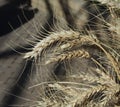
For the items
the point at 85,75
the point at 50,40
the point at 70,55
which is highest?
the point at 50,40

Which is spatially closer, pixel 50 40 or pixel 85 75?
pixel 50 40

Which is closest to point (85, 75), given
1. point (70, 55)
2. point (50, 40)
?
point (70, 55)

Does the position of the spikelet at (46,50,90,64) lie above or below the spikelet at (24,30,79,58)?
below

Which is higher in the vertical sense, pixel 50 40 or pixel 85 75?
pixel 50 40

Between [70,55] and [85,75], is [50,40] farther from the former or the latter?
[85,75]

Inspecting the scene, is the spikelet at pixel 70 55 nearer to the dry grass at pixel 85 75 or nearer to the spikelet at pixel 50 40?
the dry grass at pixel 85 75

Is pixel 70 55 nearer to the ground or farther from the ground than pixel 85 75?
farther from the ground

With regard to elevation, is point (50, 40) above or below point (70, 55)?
above

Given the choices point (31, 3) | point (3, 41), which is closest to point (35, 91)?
point (3, 41)

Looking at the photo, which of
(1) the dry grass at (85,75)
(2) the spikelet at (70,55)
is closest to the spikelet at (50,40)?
(1) the dry grass at (85,75)

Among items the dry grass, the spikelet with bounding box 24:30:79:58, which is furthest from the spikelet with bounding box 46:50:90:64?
the spikelet with bounding box 24:30:79:58

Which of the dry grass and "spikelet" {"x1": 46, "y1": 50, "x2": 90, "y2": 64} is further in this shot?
"spikelet" {"x1": 46, "y1": 50, "x2": 90, "y2": 64}

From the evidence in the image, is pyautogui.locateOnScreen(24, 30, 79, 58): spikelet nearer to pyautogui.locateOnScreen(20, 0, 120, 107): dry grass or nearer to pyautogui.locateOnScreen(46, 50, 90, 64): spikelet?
pyautogui.locateOnScreen(20, 0, 120, 107): dry grass

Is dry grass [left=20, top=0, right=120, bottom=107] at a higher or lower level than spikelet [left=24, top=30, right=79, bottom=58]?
lower
